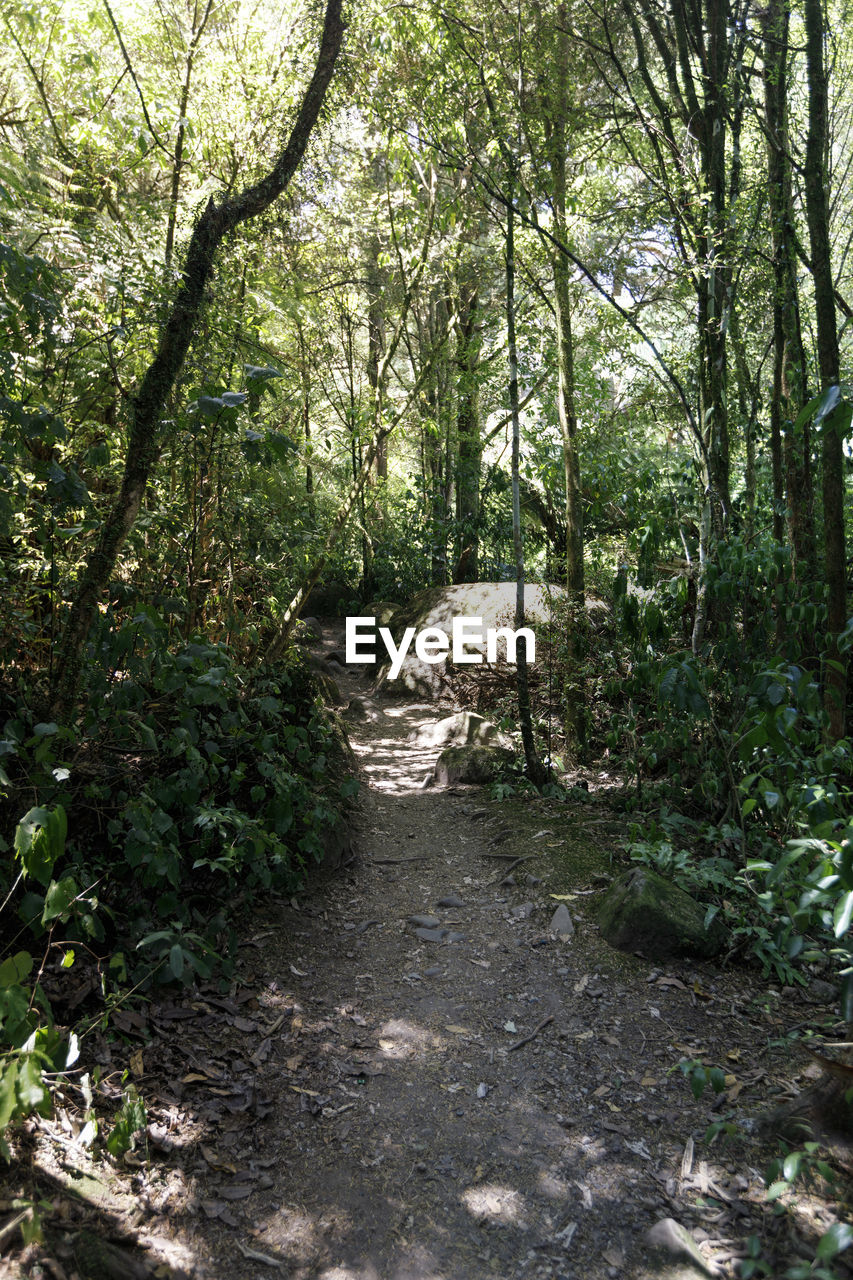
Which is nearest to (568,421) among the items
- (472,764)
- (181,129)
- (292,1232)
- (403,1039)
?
(472,764)

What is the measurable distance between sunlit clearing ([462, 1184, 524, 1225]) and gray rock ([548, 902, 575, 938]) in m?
1.68

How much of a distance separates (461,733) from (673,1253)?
18.3 ft

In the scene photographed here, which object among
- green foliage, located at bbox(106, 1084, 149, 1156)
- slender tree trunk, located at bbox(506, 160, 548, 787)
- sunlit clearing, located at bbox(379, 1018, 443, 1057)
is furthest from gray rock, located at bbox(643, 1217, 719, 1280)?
slender tree trunk, located at bbox(506, 160, 548, 787)

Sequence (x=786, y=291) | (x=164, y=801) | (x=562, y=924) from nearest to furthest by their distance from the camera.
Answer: (x=164, y=801), (x=562, y=924), (x=786, y=291)

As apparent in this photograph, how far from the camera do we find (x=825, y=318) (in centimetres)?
491

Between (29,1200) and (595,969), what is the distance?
2543mm

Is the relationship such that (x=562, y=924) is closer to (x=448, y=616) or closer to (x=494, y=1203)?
(x=494, y=1203)

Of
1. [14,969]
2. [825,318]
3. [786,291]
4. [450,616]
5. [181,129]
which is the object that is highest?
[181,129]

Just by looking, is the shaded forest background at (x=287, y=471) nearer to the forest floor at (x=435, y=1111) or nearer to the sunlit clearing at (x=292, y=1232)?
the forest floor at (x=435, y=1111)

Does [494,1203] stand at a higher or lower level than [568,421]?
lower

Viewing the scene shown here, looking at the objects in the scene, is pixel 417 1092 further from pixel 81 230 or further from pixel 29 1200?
pixel 81 230

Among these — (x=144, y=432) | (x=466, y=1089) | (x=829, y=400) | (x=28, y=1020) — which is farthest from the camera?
(x=144, y=432)

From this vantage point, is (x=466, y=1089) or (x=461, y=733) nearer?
(x=466, y=1089)

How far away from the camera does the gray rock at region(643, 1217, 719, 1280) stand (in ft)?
6.63
